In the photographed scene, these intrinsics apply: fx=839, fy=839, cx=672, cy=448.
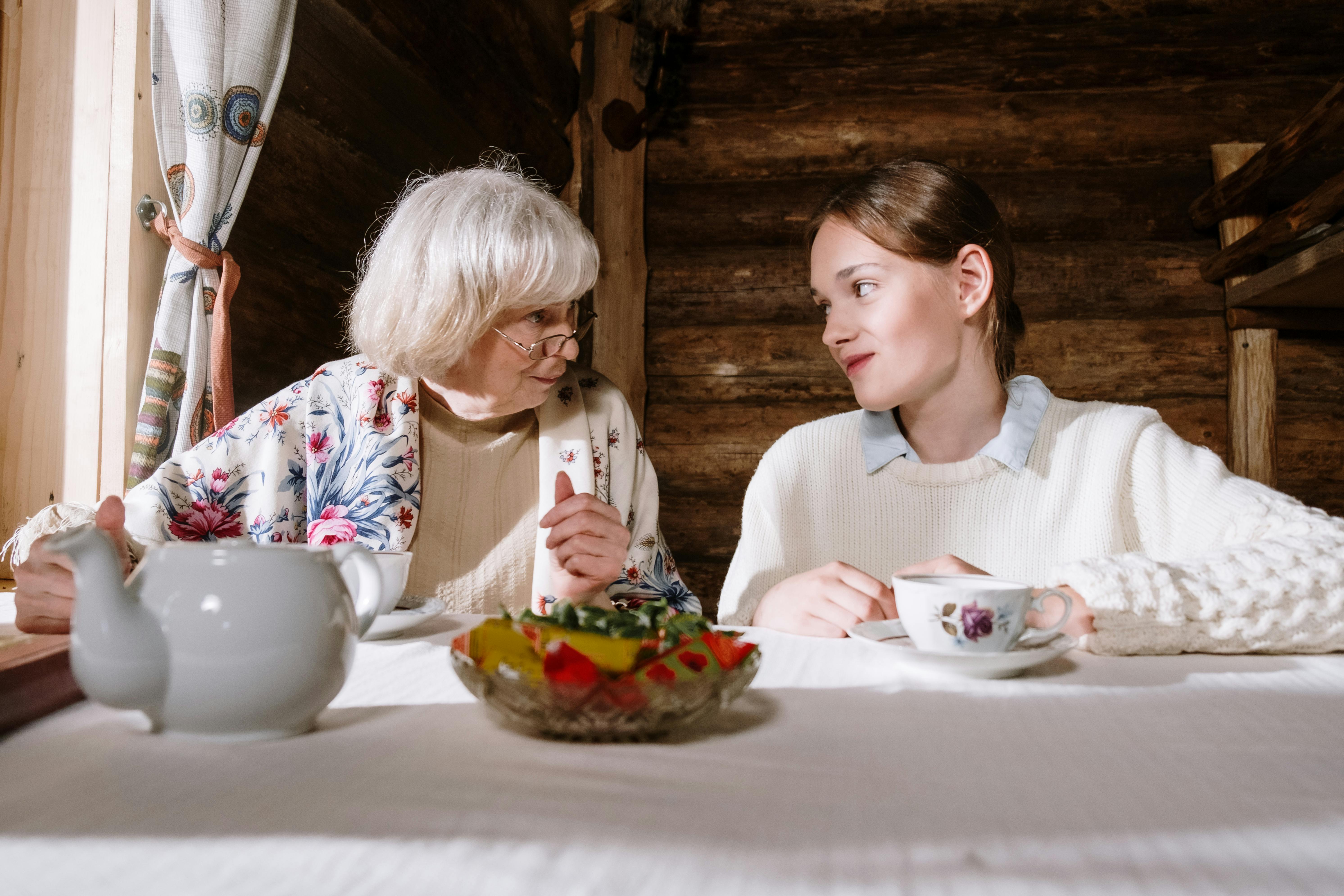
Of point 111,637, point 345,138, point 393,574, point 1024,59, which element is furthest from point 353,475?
point 1024,59

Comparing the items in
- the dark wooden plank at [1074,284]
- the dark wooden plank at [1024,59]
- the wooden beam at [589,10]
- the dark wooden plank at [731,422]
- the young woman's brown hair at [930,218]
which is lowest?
the dark wooden plank at [731,422]

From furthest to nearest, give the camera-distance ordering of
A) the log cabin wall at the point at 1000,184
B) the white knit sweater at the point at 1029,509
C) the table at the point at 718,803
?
the log cabin wall at the point at 1000,184
the white knit sweater at the point at 1029,509
the table at the point at 718,803

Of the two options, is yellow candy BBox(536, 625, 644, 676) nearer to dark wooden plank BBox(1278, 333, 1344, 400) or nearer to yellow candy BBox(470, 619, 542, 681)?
yellow candy BBox(470, 619, 542, 681)

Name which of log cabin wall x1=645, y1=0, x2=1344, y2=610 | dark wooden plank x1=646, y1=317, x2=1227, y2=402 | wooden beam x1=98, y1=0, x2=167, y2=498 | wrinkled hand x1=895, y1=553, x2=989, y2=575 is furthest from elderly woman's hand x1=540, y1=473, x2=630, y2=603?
dark wooden plank x1=646, y1=317, x2=1227, y2=402

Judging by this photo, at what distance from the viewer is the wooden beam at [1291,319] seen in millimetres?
2703

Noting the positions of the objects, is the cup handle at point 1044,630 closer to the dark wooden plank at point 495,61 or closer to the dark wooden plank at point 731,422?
the dark wooden plank at point 495,61

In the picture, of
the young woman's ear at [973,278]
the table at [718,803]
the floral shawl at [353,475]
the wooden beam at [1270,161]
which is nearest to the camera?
the table at [718,803]

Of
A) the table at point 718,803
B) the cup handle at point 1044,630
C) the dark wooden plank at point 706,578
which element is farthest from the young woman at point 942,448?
the dark wooden plank at point 706,578

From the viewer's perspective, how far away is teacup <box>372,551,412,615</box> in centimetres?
79

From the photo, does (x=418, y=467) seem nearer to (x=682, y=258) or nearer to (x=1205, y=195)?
(x=682, y=258)

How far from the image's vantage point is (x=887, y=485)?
1.41 m

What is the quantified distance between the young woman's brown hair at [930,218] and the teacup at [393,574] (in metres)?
0.88

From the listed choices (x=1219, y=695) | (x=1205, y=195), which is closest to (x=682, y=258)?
(x=1205, y=195)

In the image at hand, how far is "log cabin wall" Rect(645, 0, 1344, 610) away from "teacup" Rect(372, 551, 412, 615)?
216 cm
